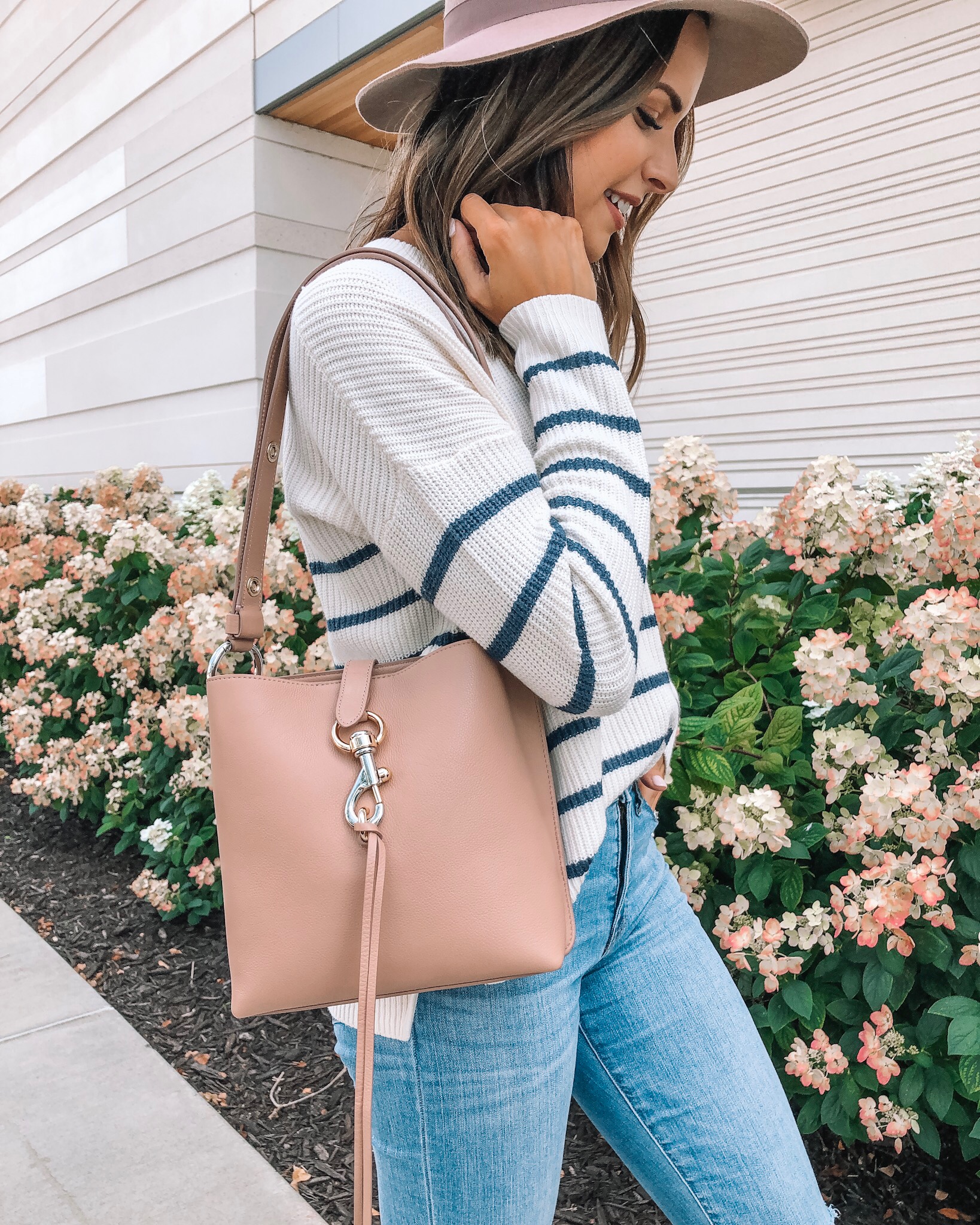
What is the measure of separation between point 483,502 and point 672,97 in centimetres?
Result: 61

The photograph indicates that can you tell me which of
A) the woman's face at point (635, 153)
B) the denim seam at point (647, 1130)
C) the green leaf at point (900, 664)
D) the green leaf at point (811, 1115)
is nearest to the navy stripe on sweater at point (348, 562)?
the woman's face at point (635, 153)

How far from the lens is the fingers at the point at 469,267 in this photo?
106cm

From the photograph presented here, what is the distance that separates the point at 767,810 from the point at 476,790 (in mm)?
1140

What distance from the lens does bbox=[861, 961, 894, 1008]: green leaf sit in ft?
5.88

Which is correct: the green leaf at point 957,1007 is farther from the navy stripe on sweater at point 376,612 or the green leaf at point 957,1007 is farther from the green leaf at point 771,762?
the navy stripe on sweater at point 376,612

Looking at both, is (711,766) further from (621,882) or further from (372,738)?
(372,738)

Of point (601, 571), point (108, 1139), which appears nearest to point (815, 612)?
point (601, 571)

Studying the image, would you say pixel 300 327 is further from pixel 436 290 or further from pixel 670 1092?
pixel 670 1092

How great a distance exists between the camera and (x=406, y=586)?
0.97 metres

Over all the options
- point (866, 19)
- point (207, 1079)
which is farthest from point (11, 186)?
point (207, 1079)

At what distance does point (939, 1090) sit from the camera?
1.78m

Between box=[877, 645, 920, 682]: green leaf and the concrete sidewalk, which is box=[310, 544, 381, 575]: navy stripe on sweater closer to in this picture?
box=[877, 645, 920, 682]: green leaf

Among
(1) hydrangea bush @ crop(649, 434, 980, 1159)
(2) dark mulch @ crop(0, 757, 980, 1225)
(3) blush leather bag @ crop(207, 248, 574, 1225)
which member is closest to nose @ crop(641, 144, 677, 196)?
(3) blush leather bag @ crop(207, 248, 574, 1225)

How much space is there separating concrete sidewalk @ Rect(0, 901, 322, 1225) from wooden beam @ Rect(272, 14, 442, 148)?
333 centimetres
